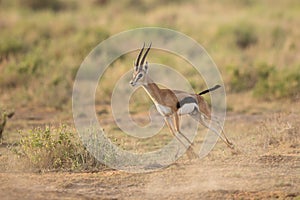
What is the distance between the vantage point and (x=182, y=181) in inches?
300

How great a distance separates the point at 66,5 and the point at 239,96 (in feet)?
47.7

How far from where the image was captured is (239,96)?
15250 mm

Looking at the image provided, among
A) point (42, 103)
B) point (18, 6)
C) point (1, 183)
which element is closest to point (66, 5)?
point (18, 6)

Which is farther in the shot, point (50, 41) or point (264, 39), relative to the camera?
point (264, 39)

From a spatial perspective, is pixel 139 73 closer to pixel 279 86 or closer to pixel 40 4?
pixel 279 86

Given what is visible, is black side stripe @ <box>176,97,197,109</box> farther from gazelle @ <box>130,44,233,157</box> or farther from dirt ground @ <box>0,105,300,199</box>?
dirt ground @ <box>0,105,300,199</box>

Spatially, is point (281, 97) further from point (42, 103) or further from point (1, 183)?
point (1, 183)

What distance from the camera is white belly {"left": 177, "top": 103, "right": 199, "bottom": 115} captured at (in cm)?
877

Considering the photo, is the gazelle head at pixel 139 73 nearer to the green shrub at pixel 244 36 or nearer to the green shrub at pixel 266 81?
the green shrub at pixel 266 81

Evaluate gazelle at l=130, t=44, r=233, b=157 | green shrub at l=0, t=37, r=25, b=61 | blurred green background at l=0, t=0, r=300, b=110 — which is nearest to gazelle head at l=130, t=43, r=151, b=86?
gazelle at l=130, t=44, r=233, b=157

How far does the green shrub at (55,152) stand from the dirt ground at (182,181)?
0.76 feet

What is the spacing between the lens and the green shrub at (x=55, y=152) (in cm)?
845

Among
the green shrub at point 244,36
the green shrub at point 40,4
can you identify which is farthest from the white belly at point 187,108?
the green shrub at point 40,4

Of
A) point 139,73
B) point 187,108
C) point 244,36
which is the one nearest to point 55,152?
point 139,73
